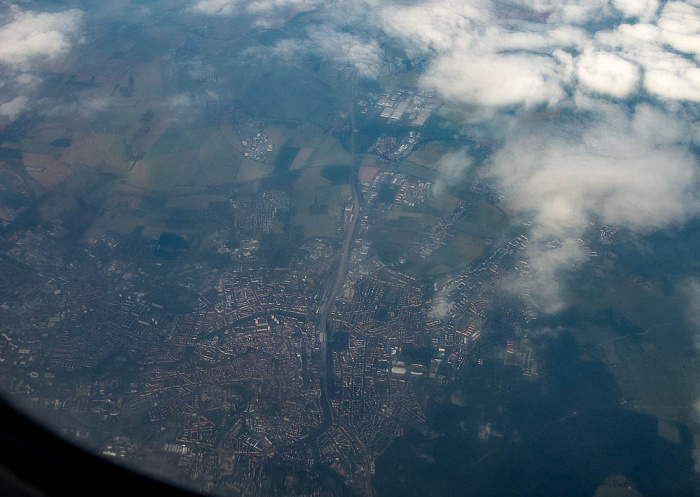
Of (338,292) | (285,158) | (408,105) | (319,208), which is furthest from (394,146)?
(338,292)

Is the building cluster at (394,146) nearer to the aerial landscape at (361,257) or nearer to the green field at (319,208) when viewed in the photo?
the aerial landscape at (361,257)

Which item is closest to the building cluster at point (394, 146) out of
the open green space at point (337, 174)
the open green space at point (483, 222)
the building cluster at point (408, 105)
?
the building cluster at point (408, 105)

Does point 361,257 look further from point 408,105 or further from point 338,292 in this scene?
point 408,105

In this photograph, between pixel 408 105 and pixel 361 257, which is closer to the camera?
pixel 361 257

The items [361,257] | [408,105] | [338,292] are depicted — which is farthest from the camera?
[408,105]

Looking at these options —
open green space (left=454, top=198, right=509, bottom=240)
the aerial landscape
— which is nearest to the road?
the aerial landscape

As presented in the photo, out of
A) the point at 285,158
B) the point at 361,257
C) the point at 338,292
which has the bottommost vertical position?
the point at 338,292

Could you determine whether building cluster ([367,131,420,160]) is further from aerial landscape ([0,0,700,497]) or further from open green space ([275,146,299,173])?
open green space ([275,146,299,173])

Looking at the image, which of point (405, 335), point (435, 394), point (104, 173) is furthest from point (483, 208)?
point (104, 173)
